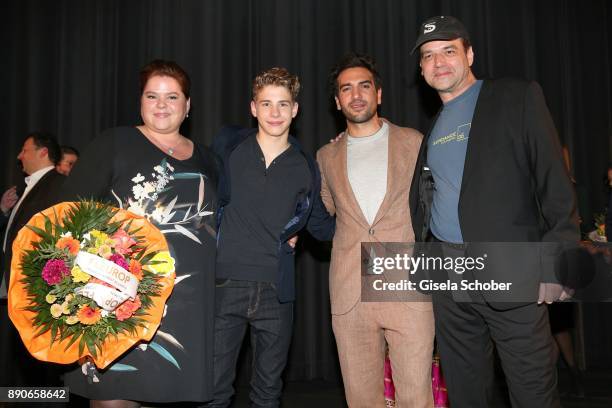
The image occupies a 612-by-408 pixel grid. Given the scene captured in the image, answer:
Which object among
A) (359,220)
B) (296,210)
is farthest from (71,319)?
(359,220)

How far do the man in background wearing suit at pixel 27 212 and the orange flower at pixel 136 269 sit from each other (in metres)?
1.64

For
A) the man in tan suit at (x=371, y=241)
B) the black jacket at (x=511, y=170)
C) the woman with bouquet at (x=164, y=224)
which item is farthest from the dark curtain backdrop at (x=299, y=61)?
the black jacket at (x=511, y=170)

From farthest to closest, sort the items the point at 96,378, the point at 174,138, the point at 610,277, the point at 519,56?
1. the point at 519,56
2. the point at 610,277
3. the point at 174,138
4. the point at 96,378

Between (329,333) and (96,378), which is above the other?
(96,378)

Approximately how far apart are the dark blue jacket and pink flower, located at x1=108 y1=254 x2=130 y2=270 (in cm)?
67

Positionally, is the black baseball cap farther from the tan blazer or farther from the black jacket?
the tan blazer

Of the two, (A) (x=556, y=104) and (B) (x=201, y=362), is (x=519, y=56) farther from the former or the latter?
(B) (x=201, y=362)

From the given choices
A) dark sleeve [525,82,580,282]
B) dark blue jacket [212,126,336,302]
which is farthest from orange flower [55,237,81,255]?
dark sleeve [525,82,580,282]

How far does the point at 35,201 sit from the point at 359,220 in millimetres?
2352

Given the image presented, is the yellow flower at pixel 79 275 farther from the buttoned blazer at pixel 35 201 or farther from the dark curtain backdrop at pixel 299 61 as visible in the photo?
the dark curtain backdrop at pixel 299 61

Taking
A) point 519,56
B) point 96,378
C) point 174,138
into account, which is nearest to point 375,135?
point 174,138

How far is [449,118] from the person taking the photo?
8.16 ft

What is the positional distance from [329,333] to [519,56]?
3088 mm

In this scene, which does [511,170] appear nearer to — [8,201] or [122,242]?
[122,242]
